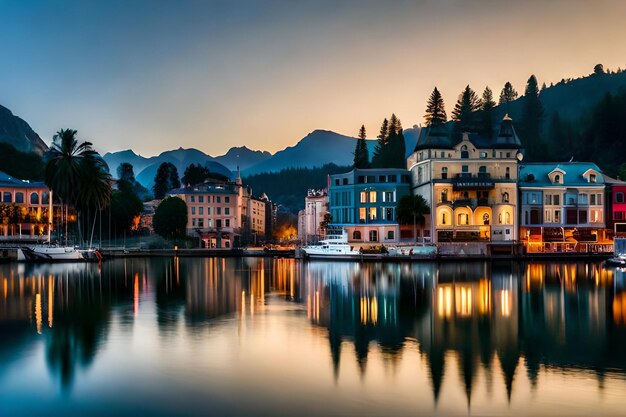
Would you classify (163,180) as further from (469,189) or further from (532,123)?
(469,189)

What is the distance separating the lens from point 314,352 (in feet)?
79.7

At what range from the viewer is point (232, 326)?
30.0m

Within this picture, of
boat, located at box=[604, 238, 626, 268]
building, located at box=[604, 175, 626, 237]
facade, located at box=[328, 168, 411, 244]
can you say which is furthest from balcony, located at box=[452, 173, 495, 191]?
boat, located at box=[604, 238, 626, 268]

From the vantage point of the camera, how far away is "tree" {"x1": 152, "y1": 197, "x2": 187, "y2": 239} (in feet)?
366

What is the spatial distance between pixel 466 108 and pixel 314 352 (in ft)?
401

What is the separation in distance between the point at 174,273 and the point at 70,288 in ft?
59.2

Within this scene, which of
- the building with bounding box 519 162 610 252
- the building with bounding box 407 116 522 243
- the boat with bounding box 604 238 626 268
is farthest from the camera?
the building with bounding box 519 162 610 252

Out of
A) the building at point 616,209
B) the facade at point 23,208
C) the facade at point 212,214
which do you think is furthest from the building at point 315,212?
the building at point 616,209

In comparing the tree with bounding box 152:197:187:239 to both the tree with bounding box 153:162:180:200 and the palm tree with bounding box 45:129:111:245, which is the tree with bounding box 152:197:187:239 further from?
the tree with bounding box 153:162:180:200

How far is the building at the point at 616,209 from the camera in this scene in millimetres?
92812

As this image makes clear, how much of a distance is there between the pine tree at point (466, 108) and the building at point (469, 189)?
142 ft

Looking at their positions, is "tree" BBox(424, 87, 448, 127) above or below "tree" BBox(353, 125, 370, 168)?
above

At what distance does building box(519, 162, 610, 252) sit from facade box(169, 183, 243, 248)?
5447 centimetres

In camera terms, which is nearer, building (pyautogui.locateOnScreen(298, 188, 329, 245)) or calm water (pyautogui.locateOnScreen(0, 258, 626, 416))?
calm water (pyautogui.locateOnScreen(0, 258, 626, 416))
